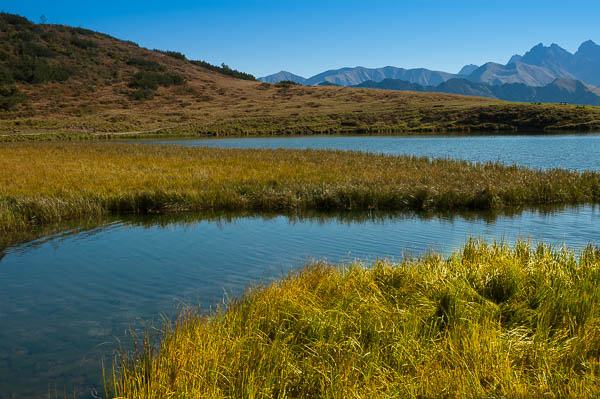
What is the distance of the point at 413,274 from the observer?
24.8 feet

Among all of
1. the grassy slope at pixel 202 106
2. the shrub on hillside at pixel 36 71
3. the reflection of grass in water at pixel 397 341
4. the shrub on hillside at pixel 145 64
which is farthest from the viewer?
the shrub on hillside at pixel 145 64

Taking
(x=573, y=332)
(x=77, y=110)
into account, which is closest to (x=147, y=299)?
(x=573, y=332)

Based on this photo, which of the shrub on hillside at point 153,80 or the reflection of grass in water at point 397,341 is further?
the shrub on hillside at point 153,80

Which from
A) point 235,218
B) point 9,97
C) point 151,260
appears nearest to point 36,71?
point 9,97

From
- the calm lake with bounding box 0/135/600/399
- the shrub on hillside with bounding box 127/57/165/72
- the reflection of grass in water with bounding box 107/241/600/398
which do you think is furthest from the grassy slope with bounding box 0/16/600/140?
the reflection of grass in water with bounding box 107/241/600/398

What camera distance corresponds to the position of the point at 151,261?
451 inches

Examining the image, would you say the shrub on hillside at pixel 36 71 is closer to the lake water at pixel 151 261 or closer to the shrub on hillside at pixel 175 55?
the shrub on hillside at pixel 175 55

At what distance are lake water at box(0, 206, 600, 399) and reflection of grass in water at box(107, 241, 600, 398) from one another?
120 cm

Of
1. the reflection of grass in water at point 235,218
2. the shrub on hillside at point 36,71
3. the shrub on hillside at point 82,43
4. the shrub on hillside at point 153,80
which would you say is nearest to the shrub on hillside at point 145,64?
the shrub on hillside at point 153,80

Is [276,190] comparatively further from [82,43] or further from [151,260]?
[82,43]

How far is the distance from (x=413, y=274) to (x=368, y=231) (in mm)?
6623

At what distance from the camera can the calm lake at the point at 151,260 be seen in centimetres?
679

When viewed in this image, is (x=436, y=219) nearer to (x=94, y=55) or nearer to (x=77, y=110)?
(x=77, y=110)

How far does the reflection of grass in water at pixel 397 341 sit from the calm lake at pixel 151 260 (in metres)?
1.17
